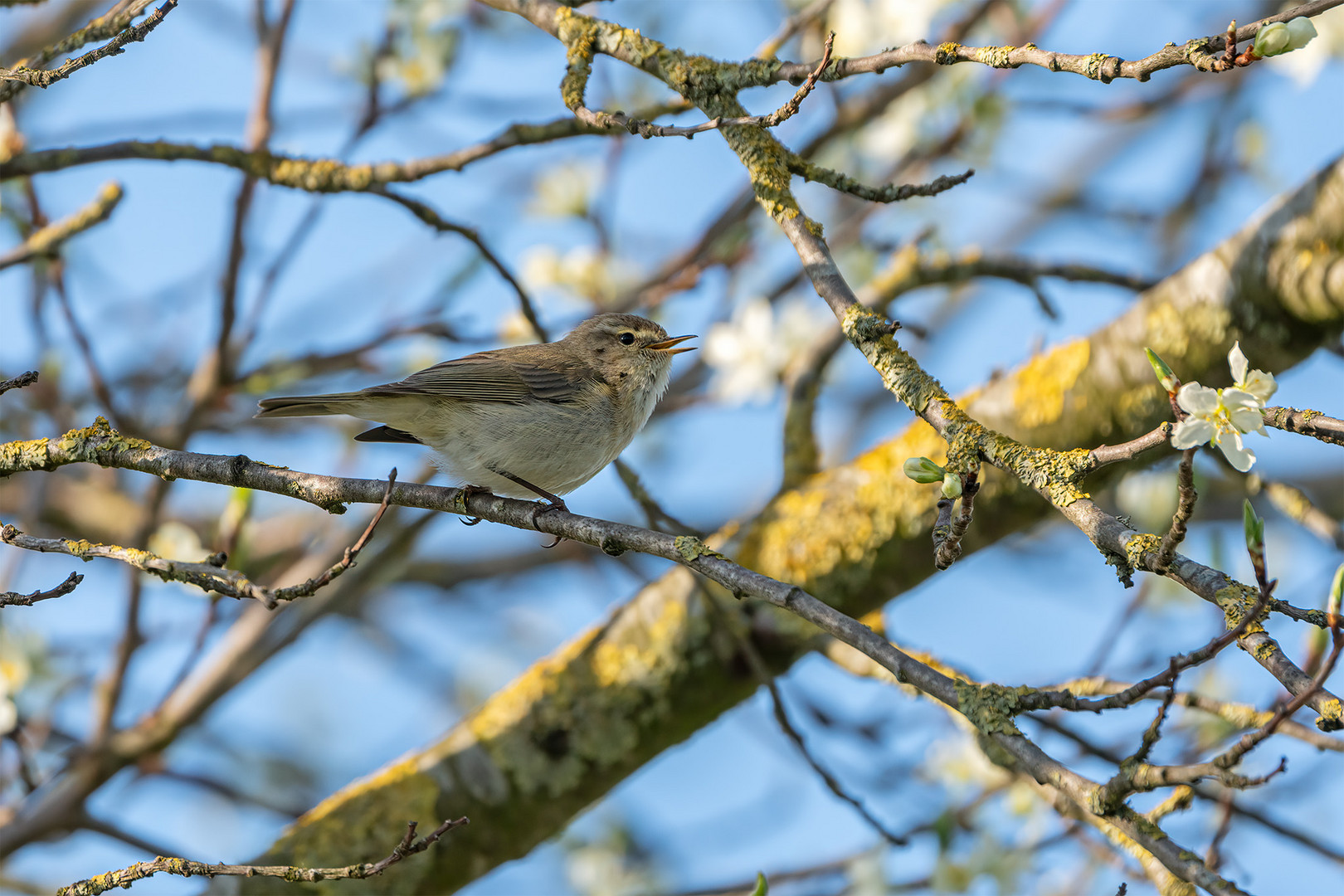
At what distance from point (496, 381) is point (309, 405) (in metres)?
0.80

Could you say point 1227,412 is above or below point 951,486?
below

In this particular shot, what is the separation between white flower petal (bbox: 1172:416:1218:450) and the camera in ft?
5.85

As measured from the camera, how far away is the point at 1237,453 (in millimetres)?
1882

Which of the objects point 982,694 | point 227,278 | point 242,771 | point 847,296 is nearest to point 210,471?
point 847,296

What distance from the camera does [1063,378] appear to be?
13.5 ft

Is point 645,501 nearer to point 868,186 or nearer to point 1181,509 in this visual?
point 868,186

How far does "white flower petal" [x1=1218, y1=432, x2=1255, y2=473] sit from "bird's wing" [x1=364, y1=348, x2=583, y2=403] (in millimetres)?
2744

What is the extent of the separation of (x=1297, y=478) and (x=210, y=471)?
293 inches

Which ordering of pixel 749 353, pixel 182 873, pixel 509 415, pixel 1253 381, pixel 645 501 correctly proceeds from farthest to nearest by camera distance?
1. pixel 749 353
2. pixel 509 415
3. pixel 645 501
4. pixel 182 873
5. pixel 1253 381

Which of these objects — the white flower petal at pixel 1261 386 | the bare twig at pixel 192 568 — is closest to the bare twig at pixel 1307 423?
the white flower petal at pixel 1261 386

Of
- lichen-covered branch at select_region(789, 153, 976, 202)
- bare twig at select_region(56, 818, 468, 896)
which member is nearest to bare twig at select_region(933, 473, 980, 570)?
lichen-covered branch at select_region(789, 153, 976, 202)

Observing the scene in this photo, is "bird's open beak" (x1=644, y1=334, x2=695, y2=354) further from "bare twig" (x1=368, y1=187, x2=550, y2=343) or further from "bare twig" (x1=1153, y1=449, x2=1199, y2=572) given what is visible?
"bare twig" (x1=1153, y1=449, x2=1199, y2=572)

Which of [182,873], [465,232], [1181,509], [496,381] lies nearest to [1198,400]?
[1181,509]

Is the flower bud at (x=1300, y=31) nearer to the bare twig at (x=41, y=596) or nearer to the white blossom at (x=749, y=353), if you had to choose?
the bare twig at (x=41, y=596)
